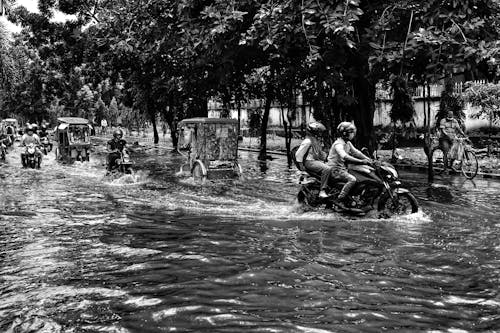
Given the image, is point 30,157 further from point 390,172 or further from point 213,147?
point 390,172

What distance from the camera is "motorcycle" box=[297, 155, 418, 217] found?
935cm

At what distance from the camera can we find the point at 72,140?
2348 centimetres

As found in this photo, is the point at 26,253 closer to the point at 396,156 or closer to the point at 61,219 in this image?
the point at 61,219

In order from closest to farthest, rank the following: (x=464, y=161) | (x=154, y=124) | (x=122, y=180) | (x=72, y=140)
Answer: (x=122, y=180), (x=464, y=161), (x=72, y=140), (x=154, y=124)

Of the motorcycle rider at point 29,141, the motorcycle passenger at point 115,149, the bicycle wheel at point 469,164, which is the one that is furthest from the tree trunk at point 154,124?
the bicycle wheel at point 469,164

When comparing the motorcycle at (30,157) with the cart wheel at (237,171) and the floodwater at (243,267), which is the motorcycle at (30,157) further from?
the floodwater at (243,267)

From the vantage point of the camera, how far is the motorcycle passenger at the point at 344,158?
9.45 meters

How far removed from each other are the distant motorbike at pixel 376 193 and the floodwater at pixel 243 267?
252 mm

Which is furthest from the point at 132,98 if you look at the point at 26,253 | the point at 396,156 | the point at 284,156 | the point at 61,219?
the point at 26,253

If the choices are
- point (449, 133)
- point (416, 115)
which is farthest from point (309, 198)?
point (416, 115)

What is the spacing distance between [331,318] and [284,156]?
22.6 meters

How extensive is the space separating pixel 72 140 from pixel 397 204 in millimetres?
17801

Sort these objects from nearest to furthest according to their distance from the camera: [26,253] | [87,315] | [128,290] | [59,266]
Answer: [87,315]
[128,290]
[59,266]
[26,253]

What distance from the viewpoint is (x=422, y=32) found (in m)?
A: 10.1
